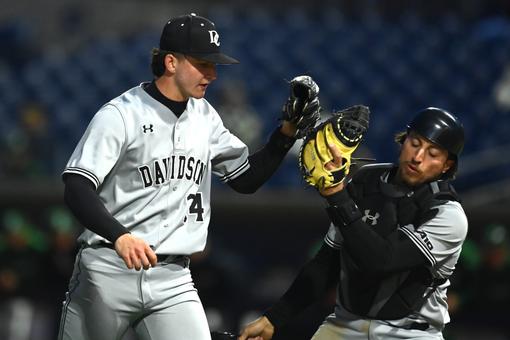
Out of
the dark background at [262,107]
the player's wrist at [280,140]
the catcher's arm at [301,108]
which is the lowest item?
the dark background at [262,107]

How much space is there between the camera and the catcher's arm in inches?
136

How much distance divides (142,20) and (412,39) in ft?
11.9

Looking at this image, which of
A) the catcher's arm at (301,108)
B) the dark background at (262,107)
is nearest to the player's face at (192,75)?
the catcher's arm at (301,108)

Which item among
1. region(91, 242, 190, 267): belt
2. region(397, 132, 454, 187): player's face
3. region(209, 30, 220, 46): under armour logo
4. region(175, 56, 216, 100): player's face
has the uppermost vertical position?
region(209, 30, 220, 46): under armour logo

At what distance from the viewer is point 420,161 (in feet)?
10.9

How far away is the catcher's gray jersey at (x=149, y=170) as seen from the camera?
3234 millimetres

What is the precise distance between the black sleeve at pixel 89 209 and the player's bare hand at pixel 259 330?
73 centimetres

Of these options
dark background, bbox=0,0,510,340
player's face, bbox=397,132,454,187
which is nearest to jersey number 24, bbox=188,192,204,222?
player's face, bbox=397,132,454,187

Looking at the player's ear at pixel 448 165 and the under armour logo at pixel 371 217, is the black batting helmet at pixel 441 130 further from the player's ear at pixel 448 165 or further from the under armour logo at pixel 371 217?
the under armour logo at pixel 371 217

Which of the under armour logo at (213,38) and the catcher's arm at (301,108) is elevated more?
the under armour logo at (213,38)

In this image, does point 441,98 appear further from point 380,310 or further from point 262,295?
point 380,310

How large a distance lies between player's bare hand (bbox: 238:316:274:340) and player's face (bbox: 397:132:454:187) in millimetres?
749

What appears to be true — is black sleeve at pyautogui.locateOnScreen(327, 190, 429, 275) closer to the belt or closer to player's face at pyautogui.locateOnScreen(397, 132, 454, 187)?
Answer: player's face at pyautogui.locateOnScreen(397, 132, 454, 187)

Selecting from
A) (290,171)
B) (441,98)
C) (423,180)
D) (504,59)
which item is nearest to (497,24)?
(504,59)
